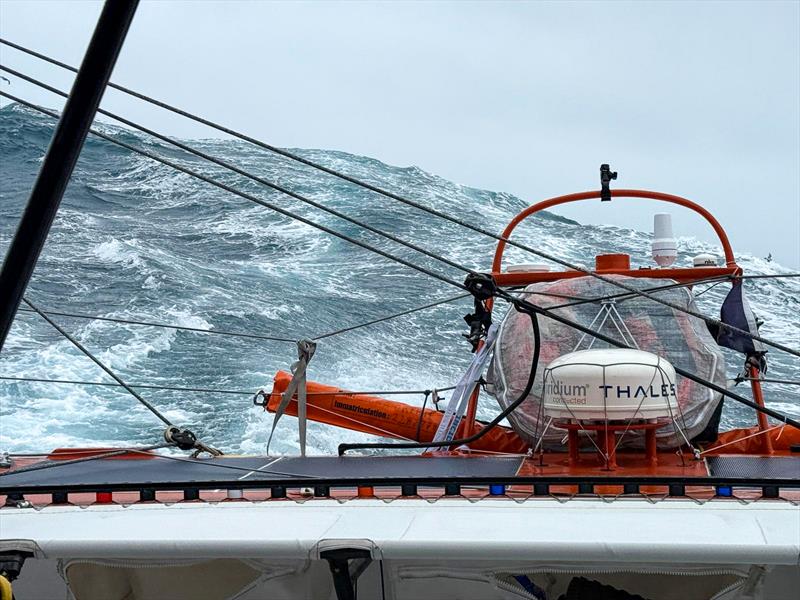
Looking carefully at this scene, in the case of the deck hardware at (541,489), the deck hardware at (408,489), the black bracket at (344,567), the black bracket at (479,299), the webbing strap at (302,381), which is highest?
the black bracket at (479,299)

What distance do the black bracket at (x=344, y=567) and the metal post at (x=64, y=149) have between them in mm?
1388

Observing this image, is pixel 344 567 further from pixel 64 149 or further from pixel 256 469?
pixel 64 149

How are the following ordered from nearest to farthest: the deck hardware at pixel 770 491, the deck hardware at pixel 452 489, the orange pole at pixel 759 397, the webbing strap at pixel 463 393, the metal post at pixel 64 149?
1. the metal post at pixel 64 149
2. the deck hardware at pixel 770 491
3. the deck hardware at pixel 452 489
4. the orange pole at pixel 759 397
5. the webbing strap at pixel 463 393

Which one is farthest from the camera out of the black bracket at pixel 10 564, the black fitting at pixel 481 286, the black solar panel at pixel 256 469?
the black solar panel at pixel 256 469

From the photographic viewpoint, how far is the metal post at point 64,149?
1772 mm

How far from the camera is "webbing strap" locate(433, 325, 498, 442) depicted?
18.0 feet

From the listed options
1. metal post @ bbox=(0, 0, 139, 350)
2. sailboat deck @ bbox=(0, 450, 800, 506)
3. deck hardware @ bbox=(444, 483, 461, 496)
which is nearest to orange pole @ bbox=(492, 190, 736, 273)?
sailboat deck @ bbox=(0, 450, 800, 506)

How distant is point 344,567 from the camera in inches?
119

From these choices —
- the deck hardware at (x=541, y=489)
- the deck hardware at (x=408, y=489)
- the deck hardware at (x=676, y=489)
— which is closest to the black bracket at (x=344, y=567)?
the deck hardware at (x=408, y=489)

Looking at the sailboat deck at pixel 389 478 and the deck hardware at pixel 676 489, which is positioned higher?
the deck hardware at pixel 676 489

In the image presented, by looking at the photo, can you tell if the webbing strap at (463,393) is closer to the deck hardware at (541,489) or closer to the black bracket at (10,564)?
the deck hardware at (541,489)

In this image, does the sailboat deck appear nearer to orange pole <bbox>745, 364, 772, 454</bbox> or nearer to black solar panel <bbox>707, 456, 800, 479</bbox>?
black solar panel <bbox>707, 456, 800, 479</bbox>

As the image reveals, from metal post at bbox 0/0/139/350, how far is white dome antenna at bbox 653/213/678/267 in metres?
4.83

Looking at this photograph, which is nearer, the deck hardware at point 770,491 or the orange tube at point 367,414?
the deck hardware at point 770,491
